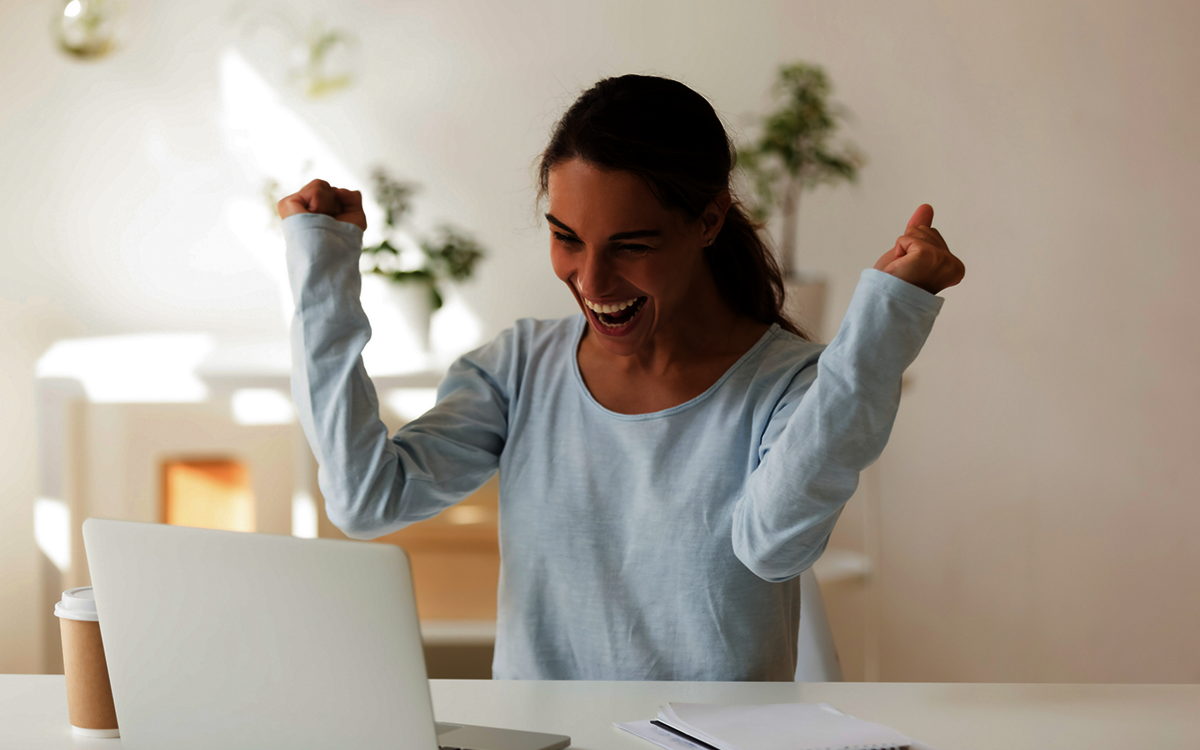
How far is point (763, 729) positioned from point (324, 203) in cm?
62

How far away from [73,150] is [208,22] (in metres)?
0.41

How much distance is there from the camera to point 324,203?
985mm

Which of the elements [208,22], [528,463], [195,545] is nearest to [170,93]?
[208,22]

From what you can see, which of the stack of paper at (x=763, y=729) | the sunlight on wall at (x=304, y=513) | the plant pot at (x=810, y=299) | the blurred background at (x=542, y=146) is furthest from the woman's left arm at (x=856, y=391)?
the blurred background at (x=542, y=146)

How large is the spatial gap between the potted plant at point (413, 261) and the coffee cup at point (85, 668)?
4.02 feet

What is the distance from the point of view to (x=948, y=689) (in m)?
0.92

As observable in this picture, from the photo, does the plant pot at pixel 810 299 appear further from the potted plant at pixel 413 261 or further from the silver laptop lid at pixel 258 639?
the silver laptop lid at pixel 258 639

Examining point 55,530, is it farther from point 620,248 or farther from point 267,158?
point 620,248

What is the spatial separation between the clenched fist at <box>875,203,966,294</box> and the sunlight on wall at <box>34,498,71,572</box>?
5.67 ft

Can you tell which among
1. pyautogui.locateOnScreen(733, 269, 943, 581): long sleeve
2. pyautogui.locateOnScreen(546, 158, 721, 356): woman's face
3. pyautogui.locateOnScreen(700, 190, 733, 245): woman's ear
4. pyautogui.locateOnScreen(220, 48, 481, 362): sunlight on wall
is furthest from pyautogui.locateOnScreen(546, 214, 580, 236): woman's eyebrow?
pyautogui.locateOnScreen(220, 48, 481, 362): sunlight on wall

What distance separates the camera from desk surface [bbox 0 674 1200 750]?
2.59ft

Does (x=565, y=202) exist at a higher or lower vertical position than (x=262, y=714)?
higher

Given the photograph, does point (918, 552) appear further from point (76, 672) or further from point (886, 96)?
point (76, 672)

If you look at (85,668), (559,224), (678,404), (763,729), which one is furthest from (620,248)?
(85,668)
